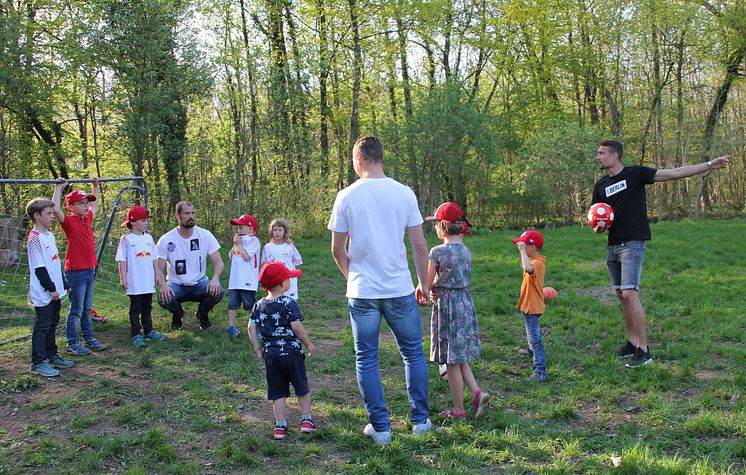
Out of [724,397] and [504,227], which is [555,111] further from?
[724,397]

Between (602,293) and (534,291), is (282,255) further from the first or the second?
(602,293)

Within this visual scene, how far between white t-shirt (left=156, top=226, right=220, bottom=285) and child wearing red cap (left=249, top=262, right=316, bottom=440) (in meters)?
3.02

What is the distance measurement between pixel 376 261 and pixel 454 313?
33.8 inches

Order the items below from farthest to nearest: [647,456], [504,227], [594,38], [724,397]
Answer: [594,38] < [504,227] < [724,397] < [647,456]

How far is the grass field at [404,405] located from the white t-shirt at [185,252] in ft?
2.15

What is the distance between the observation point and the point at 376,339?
4023 millimetres

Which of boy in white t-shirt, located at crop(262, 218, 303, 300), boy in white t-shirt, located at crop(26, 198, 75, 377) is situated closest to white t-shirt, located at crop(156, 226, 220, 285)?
boy in white t-shirt, located at crop(262, 218, 303, 300)

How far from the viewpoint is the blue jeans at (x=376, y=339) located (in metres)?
3.97

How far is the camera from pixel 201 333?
704cm

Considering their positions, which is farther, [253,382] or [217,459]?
[253,382]

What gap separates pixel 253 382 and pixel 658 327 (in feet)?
15.3

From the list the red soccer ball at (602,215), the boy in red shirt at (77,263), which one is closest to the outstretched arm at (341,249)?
the red soccer ball at (602,215)

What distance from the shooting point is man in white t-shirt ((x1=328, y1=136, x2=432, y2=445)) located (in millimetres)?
Result: 3945

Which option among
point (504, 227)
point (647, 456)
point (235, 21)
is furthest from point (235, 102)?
point (647, 456)
